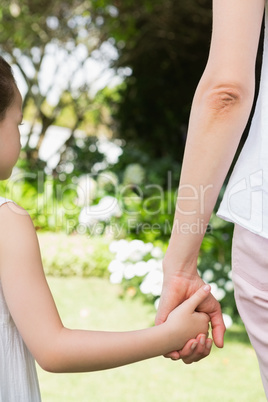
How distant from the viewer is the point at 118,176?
8.87 metres

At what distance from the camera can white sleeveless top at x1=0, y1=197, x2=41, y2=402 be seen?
1401 mm

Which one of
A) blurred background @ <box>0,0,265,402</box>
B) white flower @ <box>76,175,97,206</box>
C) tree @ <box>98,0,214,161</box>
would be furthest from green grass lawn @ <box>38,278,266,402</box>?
tree @ <box>98,0,214,161</box>

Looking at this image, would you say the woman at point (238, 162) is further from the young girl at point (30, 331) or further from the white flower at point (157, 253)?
the white flower at point (157, 253)

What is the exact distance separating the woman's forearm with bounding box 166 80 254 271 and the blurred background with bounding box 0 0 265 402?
255 cm

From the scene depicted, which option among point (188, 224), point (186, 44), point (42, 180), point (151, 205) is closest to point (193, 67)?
point (186, 44)

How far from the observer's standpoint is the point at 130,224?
6.72 metres

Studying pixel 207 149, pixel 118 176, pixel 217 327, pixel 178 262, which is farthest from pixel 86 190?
pixel 207 149

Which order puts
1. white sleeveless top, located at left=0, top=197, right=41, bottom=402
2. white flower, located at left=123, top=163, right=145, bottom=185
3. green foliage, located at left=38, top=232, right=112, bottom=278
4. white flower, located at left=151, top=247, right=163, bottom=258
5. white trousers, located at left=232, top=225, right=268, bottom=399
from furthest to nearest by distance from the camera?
1. white flower, located at left=123, top=163, right=145, bottom=185
2. green foliage, located at left=38, top=232, right=112, bottom=278
3. white flower, located at left=151, top=247, right=163, bottom=258
4. white sleeveless top, located at left=0, top=197, right=41, bottom=402
5. white trousers, located at left=232, top=225, right=268, bottom=399

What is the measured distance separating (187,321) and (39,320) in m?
0.39

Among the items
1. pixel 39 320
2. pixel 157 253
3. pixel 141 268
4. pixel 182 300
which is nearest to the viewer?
pixel 39 320

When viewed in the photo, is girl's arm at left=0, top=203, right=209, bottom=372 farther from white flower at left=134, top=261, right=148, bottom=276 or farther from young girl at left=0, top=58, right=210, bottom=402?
white flower at left=134, top=261, right=148, bottom=276

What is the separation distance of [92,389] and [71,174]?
19.0ft

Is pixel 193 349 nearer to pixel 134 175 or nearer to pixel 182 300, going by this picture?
pixel 182 300

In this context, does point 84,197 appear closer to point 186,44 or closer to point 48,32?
point 48,32
